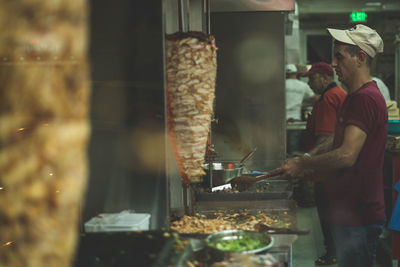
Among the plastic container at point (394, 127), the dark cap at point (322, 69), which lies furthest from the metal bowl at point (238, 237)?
the dark cap at point (322, 69)

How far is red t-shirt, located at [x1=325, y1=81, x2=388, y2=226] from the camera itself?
2.31 meters

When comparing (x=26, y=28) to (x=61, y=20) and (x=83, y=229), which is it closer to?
(x=61, y=20)

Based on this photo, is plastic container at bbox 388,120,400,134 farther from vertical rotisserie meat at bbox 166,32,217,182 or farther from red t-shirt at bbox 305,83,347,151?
vertical rotisserie meat at bbox 166,32,217,182

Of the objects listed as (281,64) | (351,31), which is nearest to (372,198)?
(351,31)

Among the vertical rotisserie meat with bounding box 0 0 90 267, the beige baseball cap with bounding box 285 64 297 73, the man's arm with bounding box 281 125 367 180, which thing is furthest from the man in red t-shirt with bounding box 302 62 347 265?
the vertical rotisserie meat with bounding box 0 0 90 267

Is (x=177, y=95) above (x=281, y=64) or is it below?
below

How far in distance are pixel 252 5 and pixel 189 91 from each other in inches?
78.8

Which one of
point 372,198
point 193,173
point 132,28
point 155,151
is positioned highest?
point 132,28

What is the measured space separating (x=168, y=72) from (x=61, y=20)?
3.30ft

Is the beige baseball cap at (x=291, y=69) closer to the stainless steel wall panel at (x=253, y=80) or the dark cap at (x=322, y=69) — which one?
the dark cap at (x=322, y=69)

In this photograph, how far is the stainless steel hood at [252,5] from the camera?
3420 millimetres

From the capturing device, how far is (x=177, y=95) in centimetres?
179

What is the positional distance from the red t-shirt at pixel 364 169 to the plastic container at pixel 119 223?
1278mm

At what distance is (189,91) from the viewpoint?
1799 mm
